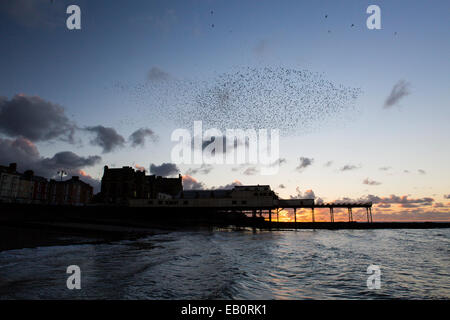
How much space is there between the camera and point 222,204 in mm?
68062

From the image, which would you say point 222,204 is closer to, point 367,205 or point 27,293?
point 367,205

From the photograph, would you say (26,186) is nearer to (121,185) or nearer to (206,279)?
(121,185)

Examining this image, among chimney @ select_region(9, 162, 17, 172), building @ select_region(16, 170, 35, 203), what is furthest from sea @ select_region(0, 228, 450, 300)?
building @ select_region(16, 170, 35, 203)

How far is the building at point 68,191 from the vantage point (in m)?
102

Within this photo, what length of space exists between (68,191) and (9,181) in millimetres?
23282

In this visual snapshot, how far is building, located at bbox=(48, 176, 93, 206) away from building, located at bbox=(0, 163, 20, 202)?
15396mm

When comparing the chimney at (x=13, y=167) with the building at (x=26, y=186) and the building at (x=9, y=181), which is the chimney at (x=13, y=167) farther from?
the building at (x=26, y=186)

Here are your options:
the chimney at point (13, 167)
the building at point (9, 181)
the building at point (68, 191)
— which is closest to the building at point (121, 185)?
the building at point (68, 191)

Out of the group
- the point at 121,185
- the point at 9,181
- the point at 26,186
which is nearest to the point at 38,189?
the point at 26,186

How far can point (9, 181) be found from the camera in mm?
84000
